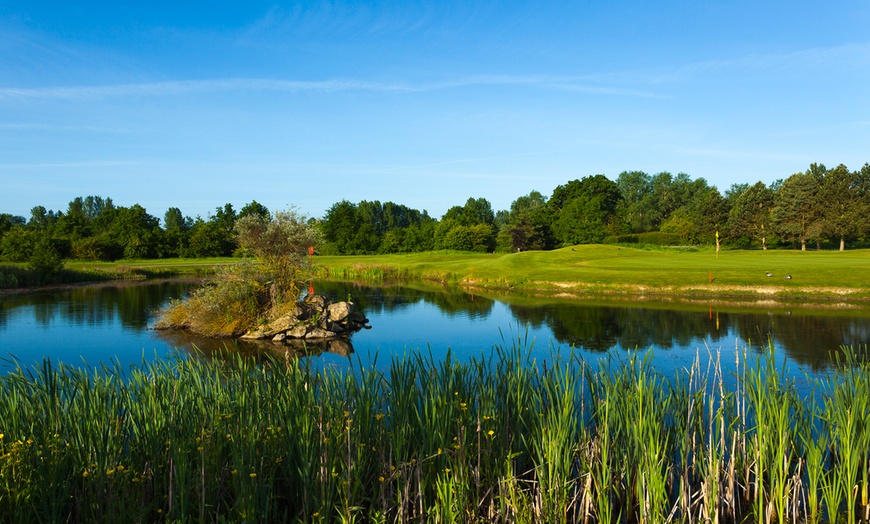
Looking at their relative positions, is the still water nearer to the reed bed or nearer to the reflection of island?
the reflection of island

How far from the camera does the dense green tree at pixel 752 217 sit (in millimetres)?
90312

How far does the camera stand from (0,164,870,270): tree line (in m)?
80.6

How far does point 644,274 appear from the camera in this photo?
149 feet

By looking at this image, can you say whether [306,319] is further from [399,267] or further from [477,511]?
Answer: [399,267]

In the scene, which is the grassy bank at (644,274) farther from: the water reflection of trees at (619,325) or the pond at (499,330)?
the water reflection of trees at (619,325)

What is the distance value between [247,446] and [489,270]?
50.4 metres

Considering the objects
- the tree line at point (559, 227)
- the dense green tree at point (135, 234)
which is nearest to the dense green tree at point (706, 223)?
the tree line at point (559, 227)

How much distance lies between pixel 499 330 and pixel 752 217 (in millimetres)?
90611

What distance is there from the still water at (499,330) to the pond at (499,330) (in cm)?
5

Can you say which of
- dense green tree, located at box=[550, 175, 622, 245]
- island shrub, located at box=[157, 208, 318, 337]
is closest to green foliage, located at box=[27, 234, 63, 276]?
island shrub, located at box=[157, 208, 318, 337]

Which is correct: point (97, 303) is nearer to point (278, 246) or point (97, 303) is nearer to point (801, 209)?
point (278, 246)

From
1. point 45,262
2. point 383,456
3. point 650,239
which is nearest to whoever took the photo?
point 383,456

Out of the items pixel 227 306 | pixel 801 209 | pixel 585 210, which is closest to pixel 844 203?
pixel 801 209

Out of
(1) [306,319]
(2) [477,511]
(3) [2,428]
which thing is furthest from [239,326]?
(2) [477,511]
